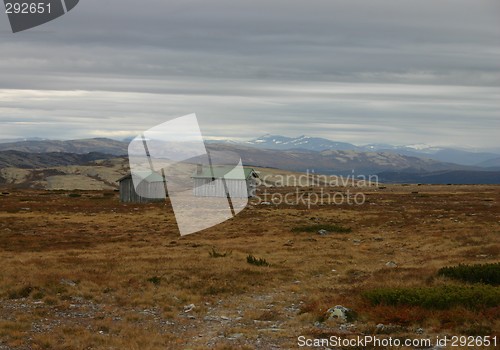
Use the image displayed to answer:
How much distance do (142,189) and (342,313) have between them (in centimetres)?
6494

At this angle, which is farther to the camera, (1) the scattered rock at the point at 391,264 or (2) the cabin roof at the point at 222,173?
(2) the cabin roof at the point at 222,173

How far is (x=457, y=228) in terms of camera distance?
38.4m

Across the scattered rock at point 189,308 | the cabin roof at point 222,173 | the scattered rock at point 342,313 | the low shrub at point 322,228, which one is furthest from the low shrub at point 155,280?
the cabin roof at point 222,173

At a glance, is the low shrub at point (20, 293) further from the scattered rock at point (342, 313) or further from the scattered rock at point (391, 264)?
the scattered rock at point (391, 264)

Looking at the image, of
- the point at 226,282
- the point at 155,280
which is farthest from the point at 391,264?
the point at 155,280

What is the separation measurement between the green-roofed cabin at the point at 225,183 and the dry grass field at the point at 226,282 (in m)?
38.9

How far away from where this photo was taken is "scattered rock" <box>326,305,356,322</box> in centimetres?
1590

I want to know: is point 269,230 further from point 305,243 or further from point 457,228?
point 457,228

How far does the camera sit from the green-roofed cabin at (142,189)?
78312mm

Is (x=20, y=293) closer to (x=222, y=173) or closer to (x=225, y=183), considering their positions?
(x=225, y=183)

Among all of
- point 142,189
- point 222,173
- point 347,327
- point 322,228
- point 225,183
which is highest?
point 347,327

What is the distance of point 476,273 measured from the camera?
19.6 meters

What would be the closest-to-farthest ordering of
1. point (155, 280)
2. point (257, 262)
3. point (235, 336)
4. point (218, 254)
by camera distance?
1. point (235, 336)
2. point (155, 280)
3. point (257, 262)
4. point (218, 254)

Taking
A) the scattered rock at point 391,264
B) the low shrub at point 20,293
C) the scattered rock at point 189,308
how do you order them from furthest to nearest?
the scattered rock at point 391,264 → the low shrub at point 20,293 → the scattered rock at point 189,308
